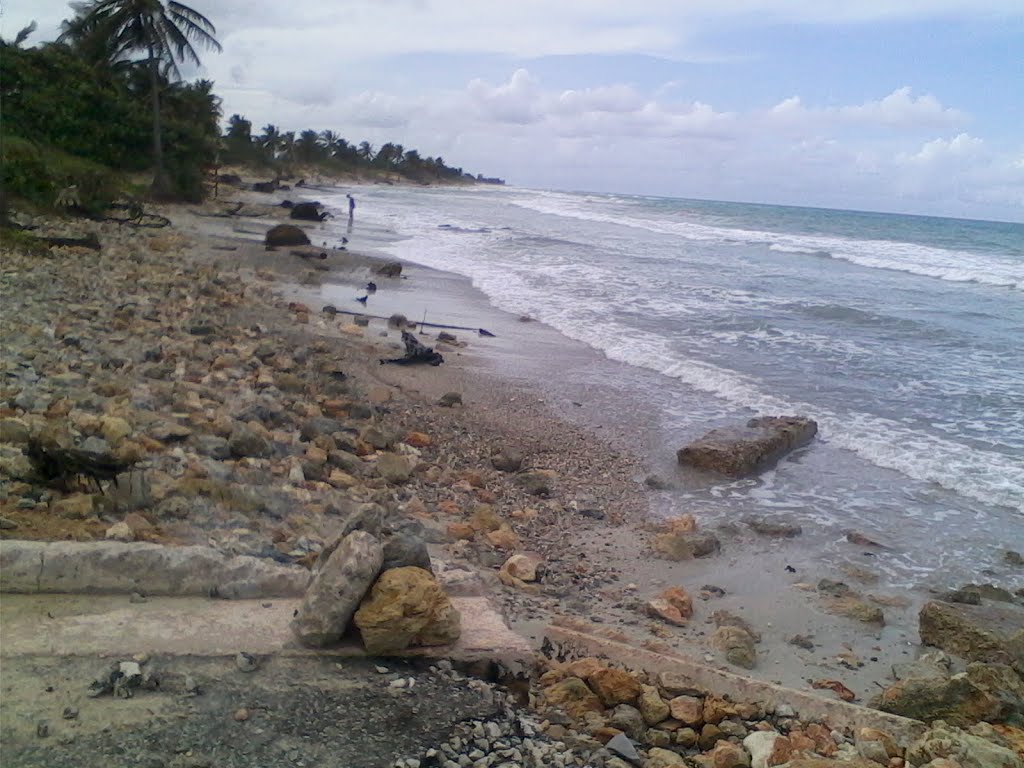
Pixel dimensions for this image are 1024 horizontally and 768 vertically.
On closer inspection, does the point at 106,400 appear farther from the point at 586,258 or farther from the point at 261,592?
the point at 586,258

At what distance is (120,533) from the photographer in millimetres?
3953

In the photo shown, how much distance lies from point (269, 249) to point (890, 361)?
1378cm

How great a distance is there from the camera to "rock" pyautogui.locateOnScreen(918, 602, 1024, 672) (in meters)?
4.58

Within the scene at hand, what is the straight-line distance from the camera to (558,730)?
3.12 meters

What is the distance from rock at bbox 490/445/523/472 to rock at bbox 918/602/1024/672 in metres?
3.20

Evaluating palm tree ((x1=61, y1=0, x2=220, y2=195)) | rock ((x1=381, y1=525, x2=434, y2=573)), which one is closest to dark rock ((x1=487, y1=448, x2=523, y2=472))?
rock ((x1=381, y1=525, x2=434, y2=573))

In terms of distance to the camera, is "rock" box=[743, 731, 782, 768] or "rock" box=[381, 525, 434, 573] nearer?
"rock" box=[743, 731, 782, 768]

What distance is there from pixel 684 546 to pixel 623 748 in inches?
119

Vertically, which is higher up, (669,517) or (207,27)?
(207,27)

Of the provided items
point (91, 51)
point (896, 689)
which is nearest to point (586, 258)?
point (91, 51)

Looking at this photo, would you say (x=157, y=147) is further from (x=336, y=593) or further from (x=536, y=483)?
(x=336, y=593)

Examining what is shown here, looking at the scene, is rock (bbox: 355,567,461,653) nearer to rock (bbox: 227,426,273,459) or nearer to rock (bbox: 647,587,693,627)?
rock (bbox: 647,587,693,627)

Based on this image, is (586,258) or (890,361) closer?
(890,361)

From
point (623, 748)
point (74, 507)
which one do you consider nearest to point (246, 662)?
point (623, 748)
